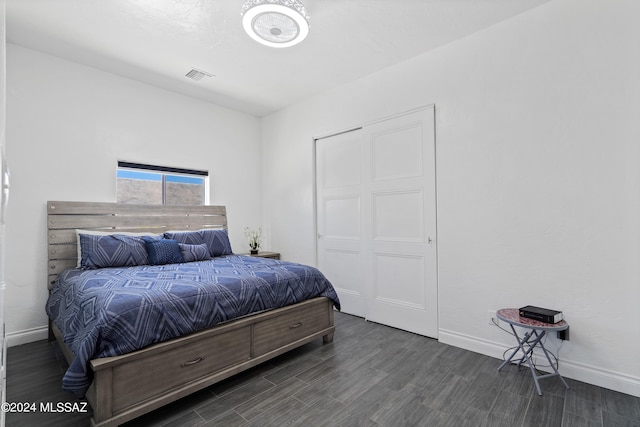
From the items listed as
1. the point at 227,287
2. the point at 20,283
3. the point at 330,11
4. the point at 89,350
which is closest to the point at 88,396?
the point at 89,350

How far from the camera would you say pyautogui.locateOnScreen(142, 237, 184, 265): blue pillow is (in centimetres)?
313

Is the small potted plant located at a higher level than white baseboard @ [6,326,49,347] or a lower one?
higher

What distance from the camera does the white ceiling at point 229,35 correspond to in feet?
8.04

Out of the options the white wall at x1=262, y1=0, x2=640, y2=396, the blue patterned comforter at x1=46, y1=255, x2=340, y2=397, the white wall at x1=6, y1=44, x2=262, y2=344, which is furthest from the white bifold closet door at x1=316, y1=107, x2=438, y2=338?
the white wall at x1=6, y1=44, x2=262, y2=344

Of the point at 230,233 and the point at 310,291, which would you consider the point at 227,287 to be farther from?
the point at 230,233

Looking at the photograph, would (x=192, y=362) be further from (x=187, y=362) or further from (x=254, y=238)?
(x=254, y=238)

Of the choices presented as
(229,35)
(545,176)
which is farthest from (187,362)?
(545,176)

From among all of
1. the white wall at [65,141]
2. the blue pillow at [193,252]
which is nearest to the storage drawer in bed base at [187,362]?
the blue pillow at [193,252]

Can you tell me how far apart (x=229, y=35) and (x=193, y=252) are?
2162mm

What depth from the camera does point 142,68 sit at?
3.40 meters

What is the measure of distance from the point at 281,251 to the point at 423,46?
316 centimetres

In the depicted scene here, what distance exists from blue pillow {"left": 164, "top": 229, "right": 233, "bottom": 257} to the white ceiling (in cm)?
181

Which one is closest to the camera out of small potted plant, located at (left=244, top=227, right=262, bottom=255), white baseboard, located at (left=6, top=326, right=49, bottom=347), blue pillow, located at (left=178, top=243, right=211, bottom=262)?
white baseboard, located at (left=6, top=326, right=49, bottom=347)

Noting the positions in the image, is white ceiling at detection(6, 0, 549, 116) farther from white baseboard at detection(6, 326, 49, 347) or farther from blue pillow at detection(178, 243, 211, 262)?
white baseboard at detection(6, 326, 49, 347)
